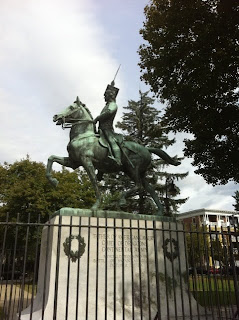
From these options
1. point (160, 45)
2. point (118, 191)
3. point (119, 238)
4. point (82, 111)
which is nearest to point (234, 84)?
point (160, 45)

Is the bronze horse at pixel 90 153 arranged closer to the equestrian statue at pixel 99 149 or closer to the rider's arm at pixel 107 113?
the equestrian statue at pixel 99 149

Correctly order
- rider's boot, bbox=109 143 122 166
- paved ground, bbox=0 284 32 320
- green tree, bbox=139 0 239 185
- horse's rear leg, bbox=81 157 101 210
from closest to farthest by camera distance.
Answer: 1. paved ground, bbox=0 284 32 320
2. horse's rear leg, bbox=81 157 101 210
3. rider's boot, bbox=109 143 122 166
4. green tree, bbox=139 0 239 185

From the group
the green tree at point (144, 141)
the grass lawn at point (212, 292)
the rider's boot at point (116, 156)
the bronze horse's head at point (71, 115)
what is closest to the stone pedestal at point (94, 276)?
the grass lawn at point (212, 292)

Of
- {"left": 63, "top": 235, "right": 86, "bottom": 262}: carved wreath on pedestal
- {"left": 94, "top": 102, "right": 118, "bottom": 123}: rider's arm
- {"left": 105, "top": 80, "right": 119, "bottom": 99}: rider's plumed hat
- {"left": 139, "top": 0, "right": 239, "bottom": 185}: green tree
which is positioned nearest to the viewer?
{"left": 63, "top": 235, "right": 86, "bottom": 262}: carved wreath on pedestal

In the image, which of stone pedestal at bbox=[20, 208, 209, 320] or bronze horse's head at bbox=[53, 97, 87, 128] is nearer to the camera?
stone pedestal at bbox=[20, 208, 209, 320]

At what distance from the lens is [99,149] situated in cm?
873

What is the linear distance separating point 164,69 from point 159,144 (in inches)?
533

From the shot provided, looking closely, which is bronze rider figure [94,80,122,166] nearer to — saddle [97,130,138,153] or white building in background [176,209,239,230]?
saddle [97,130,138,153]

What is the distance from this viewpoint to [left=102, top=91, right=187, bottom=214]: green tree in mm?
25438

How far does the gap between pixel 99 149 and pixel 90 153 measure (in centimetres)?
36

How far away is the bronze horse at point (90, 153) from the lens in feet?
27.7

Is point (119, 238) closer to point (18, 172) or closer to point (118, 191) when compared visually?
point (118, 191)

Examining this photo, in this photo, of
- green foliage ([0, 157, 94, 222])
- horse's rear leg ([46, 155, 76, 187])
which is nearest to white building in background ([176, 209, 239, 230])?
green foliage ([0, 157, 94, 222])

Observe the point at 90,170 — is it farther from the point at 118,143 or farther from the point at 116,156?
the point at 118,143
